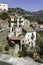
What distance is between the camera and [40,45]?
99.8ft

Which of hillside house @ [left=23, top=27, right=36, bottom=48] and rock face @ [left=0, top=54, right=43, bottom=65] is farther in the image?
hillside house @ [left=23, top=27, right=36, bottom=48]

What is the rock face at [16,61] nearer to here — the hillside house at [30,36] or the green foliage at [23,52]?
the green foliage at [23,52]

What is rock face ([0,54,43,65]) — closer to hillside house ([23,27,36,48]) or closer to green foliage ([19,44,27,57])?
green foliage ([19,44,27,57])

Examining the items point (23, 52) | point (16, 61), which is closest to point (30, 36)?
point (23, 52)

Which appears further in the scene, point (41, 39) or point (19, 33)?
point (41, 39)

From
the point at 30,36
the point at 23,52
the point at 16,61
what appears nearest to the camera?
the point at 16,61

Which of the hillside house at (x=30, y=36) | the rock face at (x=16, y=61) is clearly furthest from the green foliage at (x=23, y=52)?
the rock face at (x=16, y=61)

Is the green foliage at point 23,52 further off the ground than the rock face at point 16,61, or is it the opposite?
the green foliage at point 23,52

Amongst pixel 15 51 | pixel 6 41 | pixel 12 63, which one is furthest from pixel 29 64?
pixel 6 41

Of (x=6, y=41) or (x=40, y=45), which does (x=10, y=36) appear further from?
(x=40, y=45)

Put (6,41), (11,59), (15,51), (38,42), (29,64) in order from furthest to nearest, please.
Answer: (38,42) < (6,41) < (15,51) < (11,59) < (29,64)

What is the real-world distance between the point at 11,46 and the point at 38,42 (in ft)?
26.7

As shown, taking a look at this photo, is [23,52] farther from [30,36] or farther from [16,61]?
[16,61]

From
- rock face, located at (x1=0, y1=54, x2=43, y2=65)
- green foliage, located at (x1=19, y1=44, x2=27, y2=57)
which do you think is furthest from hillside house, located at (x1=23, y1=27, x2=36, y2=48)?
rock face, located at (x1=0, y1=54, x2=43, y2=65)
